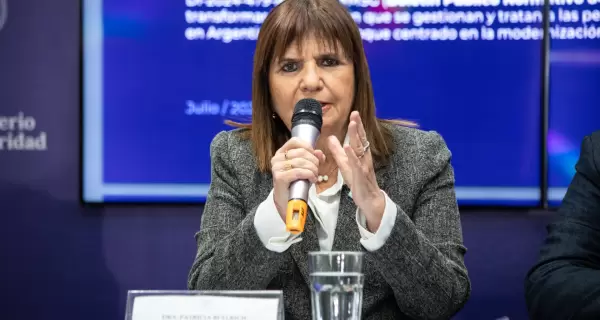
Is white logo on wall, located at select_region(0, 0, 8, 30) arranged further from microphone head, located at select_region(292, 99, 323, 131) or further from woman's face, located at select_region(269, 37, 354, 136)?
microphone head, located at select_region(292, 99, 323, 131)

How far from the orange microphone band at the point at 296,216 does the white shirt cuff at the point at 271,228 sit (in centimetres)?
33

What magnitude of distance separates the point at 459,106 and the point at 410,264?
1.53 metres

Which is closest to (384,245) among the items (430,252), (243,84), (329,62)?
(430,252)

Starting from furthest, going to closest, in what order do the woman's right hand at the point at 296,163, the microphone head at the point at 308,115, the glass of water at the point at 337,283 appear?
1. the microphone head at the point at 308,115
2. the woman's right hand at the point at 296,163
3. the glass of water at the point at 337,283

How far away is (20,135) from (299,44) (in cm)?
169

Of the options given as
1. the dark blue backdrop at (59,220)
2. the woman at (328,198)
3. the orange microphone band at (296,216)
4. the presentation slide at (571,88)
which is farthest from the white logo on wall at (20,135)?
the orange microphone band at (296,216)

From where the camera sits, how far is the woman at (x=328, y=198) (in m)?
1.76

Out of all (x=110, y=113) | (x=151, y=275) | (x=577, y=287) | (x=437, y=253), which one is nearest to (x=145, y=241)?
(x=151, y=275)

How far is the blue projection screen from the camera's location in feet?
10.4

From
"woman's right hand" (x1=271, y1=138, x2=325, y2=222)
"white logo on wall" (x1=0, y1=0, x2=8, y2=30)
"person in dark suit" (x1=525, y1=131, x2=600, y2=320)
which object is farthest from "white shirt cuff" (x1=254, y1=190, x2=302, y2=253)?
"white logo on wall" (x1=0, y1=0, x2=8, y2=30)

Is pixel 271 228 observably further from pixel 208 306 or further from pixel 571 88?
pixel 571 88

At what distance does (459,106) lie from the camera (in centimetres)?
316

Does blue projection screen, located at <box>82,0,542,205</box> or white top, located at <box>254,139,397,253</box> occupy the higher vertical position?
blue projection screen, located at <box>82,0,542,205</box>

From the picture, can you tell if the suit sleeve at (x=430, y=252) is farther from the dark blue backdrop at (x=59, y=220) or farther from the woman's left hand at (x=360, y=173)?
the dark blue backdrop at (x=59, y=220)
